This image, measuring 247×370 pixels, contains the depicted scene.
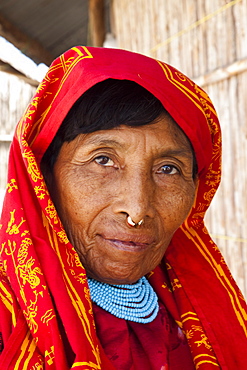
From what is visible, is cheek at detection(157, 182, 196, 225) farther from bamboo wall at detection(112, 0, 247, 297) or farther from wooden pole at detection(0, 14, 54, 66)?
wooden pole at detection(0, 14, 54, 66)

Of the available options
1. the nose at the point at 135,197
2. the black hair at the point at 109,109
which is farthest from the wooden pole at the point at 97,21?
the nose at the point at 135,197

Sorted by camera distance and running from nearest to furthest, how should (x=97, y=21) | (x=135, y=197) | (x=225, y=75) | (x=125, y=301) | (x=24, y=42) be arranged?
Answer: (x=135, y=197) < (x=125, y=301) < (x=225, y=75) < (x=97, y=21) < (x=24, y=42)

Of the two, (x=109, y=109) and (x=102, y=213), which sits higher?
(x=109, y=109)

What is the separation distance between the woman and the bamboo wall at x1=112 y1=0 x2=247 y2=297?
2089mm

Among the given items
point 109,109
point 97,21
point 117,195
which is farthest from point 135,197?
point 97,21

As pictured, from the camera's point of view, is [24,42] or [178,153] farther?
[24,42]

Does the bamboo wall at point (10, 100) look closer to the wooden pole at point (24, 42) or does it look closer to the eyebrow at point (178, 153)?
the wooden pole at point (24, 42)

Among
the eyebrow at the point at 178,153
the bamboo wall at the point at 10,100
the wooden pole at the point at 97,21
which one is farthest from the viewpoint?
the wooden pole at the point at 97,21

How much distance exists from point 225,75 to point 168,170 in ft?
7.83

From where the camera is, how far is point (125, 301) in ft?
5.00

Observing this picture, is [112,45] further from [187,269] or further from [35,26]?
[187,269]

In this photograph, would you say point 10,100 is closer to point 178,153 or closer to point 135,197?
point 178,153

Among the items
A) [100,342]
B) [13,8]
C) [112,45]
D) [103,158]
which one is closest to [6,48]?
[13,8]

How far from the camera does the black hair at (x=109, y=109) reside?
1.42 metres
